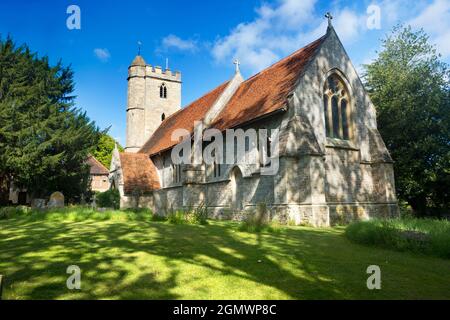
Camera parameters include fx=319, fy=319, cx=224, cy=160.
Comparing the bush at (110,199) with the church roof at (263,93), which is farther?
the bush at (110,199)

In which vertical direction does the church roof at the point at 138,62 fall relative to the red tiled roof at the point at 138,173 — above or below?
above

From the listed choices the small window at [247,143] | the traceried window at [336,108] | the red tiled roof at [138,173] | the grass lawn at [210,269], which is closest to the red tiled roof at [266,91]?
the small window at [247,143]

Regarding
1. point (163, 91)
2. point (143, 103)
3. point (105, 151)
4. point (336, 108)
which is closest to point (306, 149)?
point (336, 108)

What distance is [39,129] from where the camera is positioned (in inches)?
918

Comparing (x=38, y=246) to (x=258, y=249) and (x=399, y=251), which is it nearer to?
(x=258, y=249)

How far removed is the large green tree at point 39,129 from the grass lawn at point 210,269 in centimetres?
1678

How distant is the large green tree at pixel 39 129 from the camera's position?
22.6 m

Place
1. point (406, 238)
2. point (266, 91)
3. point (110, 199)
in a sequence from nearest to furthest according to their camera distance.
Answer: point (406, 238)
point (266, 91)
point (110, 199)

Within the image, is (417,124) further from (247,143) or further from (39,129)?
(39,129)

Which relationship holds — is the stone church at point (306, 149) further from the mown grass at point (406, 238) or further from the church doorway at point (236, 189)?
the mown grass at point (406, 238)

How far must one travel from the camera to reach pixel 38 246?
741 centimetres

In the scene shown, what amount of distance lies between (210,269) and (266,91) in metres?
14.1
